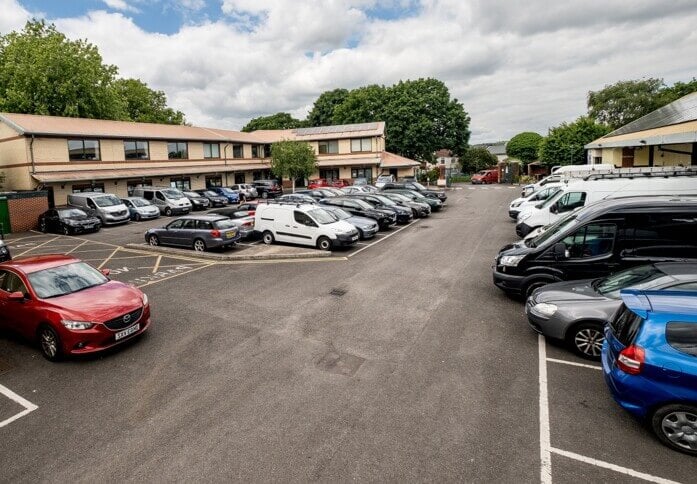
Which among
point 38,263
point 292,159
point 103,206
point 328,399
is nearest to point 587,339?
point 328,399

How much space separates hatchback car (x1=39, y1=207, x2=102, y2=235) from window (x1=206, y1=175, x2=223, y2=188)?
50.2 ft

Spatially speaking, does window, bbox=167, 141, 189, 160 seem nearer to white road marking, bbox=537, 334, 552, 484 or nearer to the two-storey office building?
the two-storey office building

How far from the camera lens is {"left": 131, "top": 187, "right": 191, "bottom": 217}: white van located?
28.3 meters

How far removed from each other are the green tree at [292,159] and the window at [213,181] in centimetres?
613

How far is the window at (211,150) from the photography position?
38562 millimetres

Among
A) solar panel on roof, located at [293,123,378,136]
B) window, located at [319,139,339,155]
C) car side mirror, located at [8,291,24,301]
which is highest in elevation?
solar panel on roof, located at [293,123,378,136]

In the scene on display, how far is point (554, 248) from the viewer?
9.17 m

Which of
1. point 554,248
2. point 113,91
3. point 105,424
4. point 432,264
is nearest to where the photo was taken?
point 105,424

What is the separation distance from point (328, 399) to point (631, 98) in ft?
210

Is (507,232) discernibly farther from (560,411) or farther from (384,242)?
(560,411)

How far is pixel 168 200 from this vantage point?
93.2 ft

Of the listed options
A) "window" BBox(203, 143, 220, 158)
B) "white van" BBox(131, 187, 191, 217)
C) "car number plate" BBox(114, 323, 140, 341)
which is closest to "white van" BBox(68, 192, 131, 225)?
"white van" BBox(131, 187, 191, 217)

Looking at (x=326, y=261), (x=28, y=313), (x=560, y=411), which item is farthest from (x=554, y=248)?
(x=28, y=313)

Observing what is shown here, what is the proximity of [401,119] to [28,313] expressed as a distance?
1941 inches
